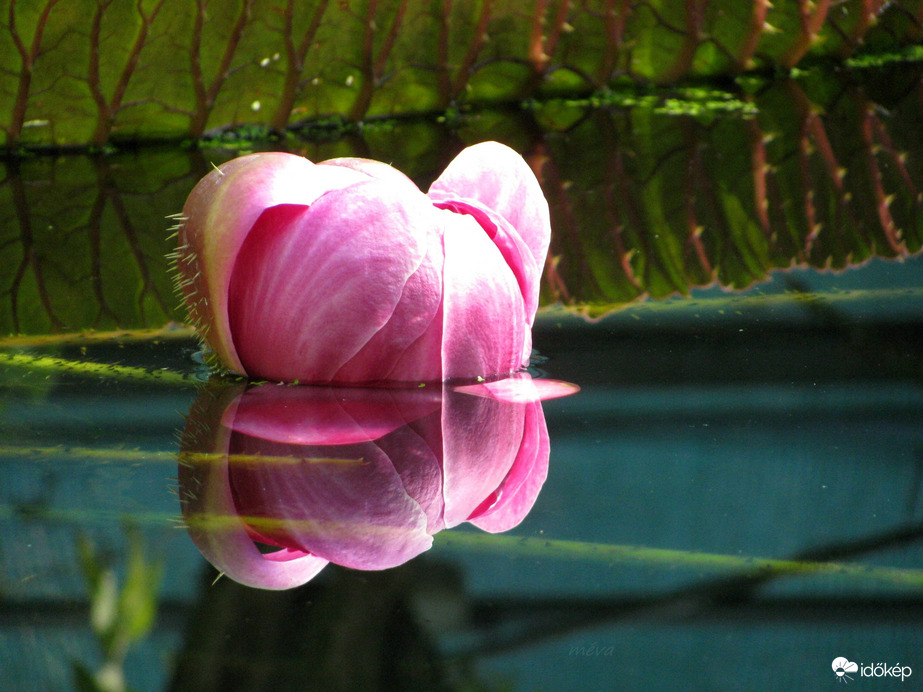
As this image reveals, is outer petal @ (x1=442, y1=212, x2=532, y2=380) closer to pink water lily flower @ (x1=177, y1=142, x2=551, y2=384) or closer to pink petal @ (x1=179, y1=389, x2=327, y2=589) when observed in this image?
pink water lily flower @ (x1=177, y1=142, x2=551, y2=384)

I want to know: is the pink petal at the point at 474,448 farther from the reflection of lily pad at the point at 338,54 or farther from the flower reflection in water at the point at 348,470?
the reflection of lily pad at the point at 338,54

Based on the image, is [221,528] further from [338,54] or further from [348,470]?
[338,54]

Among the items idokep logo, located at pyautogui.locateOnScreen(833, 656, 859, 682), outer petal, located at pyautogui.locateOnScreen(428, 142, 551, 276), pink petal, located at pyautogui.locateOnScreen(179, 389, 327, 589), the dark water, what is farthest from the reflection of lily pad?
idokep logo, located at pyautogui.locateOnScreen(833, 656, 859, 682)

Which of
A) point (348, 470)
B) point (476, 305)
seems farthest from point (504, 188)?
point (348, 470)

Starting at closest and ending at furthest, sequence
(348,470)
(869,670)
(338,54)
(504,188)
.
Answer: (869,670) → (348,470) → (504,188) → (338,54)

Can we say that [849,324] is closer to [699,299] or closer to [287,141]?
[699,299]
